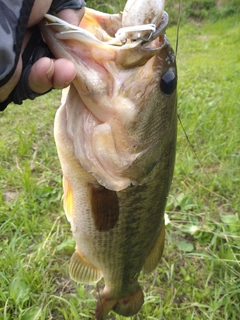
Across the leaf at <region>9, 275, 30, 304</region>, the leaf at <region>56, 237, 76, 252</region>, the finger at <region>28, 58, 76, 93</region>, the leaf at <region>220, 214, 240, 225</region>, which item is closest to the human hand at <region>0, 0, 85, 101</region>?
the finger at <region>28, 58, 76, 93</region>

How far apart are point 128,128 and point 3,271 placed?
1.40m

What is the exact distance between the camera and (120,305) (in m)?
1.93

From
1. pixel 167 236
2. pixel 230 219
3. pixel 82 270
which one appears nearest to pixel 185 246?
pixel 167 236

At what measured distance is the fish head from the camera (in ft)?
3.57

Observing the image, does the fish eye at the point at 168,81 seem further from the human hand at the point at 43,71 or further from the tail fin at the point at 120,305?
the tail fin at the point at 120,305

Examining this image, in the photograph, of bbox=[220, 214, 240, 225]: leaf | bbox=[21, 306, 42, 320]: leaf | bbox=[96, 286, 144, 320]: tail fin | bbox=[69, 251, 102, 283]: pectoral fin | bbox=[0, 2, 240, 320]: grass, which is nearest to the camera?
bbox=[69, 251, 102, 283]: pectoral fin

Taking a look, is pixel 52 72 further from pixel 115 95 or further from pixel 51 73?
pixel 115 95

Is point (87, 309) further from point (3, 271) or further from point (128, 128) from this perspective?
point (128, 128)

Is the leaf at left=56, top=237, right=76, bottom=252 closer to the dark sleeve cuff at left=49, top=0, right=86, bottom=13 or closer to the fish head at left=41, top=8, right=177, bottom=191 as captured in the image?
the fish head at left=41, top=8, right=177, bottom=191

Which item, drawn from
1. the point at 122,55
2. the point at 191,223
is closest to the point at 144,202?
the point at 122,55

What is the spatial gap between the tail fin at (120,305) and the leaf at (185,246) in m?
0.71

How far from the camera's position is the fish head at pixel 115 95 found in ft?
3.57

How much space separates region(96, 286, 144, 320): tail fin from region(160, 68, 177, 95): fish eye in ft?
3.73

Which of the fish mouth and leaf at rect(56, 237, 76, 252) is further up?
the fish mouth
